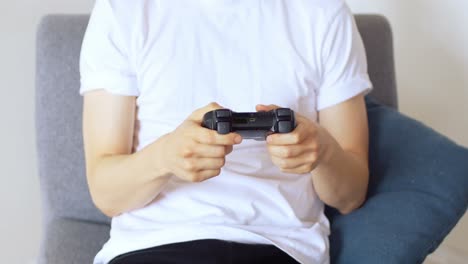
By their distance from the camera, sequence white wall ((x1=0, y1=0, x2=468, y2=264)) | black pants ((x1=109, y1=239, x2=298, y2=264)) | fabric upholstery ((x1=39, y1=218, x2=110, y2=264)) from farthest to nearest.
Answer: white wall ((x1=0, y1=0, x2=468, y2=264))
fabric upholstery ((x1=39, y1=218, x2=110, y2=264))
black pants ((x1=109, y1=239, x2=298, y2=264))

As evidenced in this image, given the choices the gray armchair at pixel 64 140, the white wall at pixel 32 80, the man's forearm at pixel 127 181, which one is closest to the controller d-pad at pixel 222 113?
the man's forearm at pixel 127 181

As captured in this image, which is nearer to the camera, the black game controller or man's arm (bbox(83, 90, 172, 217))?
the black game controller

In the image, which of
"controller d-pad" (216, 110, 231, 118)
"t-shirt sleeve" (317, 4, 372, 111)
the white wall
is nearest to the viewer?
"controller d-pad" (216, 110, 231, 118)

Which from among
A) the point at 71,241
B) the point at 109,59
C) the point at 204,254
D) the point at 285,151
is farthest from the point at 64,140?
the point at 285,151

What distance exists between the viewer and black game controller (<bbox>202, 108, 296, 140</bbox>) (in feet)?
2.39

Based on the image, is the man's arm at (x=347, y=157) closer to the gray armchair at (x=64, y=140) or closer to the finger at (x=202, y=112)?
the gray armchair at (x=64, y=140)

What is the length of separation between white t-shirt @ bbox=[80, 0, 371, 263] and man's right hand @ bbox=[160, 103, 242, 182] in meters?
0.13

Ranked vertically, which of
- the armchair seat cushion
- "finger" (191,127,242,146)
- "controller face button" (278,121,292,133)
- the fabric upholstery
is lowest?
the fabric upholstery

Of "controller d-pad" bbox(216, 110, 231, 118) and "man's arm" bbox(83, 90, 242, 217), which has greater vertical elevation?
"controller d-pad" bbox(216, 110, 231, 118)

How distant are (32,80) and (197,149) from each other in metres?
0.73

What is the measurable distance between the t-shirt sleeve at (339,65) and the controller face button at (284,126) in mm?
233

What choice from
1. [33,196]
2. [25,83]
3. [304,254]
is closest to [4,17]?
[25,83]

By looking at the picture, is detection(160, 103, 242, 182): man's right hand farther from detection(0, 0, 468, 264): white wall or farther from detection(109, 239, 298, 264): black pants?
detection(0, 0, 468, 264): white wall

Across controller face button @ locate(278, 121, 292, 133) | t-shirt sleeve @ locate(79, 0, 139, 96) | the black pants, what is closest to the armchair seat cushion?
the black pants
